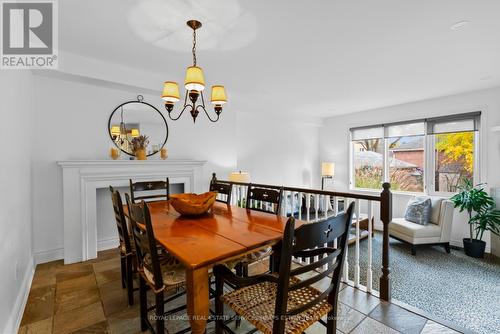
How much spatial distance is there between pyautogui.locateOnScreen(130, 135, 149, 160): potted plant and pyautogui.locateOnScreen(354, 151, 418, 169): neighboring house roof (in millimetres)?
4683

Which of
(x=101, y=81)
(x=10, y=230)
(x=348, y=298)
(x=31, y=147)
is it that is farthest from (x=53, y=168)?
(x=348, y=298)

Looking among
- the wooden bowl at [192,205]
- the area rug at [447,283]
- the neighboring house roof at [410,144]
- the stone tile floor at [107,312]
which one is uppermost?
the neighboring house roof at [410,144]

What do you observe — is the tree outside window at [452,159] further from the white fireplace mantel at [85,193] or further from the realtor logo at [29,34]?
the realtor logo at [29,34]

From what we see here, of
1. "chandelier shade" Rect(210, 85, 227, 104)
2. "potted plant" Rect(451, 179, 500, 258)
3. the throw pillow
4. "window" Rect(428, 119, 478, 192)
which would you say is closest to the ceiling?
"chandelier shade" Rect(210, 85, 227, 104)

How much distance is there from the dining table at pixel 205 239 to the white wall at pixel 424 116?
12.9 feet

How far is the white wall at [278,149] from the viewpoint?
508cm

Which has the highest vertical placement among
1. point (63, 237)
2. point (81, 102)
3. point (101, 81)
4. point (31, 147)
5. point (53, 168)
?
point (101, 81)

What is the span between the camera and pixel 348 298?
6.66 ft

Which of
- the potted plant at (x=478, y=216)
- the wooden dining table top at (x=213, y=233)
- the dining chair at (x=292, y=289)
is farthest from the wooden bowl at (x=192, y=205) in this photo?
the potted plant at (x=478, y=216)

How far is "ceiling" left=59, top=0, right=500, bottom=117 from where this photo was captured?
1.91m

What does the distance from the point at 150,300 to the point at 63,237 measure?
5.45ft

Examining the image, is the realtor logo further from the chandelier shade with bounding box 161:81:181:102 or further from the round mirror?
the chandelier shade with bounding box 161:81:181:102

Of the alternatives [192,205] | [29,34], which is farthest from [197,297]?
[29,34]

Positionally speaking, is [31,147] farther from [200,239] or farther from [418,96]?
[418,96]
